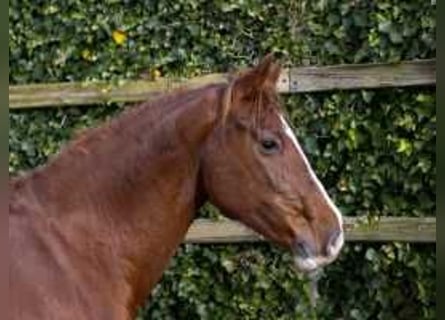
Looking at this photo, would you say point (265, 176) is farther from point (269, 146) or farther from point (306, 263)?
point (306, 263)

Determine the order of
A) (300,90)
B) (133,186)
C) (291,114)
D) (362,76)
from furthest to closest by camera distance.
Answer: (291,114), (300,90), (362,76), (133,186)

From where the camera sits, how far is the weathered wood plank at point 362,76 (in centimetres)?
357

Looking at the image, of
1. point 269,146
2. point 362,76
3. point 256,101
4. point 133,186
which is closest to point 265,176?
point 269,146

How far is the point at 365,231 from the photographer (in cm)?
375

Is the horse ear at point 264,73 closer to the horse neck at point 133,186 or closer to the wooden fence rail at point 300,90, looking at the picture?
the horse neck at point 133,186

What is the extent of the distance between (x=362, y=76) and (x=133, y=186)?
1.60 meters

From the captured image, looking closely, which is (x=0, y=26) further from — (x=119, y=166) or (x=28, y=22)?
(x=28, y=22)

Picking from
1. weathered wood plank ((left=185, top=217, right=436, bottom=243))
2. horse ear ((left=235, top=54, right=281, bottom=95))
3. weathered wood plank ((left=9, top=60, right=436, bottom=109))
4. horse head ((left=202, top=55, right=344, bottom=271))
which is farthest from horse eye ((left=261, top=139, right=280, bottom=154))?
Answer: weathered wood plank ((left=185, top=217, right=436, bottom=243))

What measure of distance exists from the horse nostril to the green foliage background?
1196 mm

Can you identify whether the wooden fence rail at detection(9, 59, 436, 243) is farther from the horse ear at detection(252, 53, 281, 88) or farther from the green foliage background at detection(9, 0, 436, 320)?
the horse ear at detection(252, 53, 281, 88)

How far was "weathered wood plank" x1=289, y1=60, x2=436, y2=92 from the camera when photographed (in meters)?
3.57

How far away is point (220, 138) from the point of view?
8.18 ft

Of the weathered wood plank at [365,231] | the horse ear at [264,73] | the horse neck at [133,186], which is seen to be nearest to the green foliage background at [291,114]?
the weathered wood plank at [365,231]

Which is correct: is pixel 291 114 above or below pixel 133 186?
below
